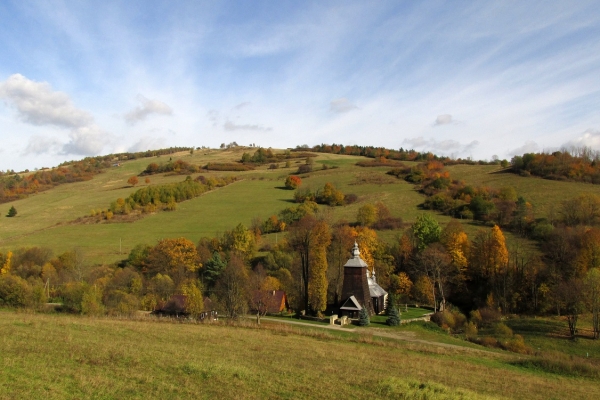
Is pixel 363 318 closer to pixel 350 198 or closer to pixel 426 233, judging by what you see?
pixel 426 233

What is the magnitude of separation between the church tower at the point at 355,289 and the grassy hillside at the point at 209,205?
19.8 m

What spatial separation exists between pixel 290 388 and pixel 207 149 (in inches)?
6195

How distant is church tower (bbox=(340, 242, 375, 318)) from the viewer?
44.2 metres

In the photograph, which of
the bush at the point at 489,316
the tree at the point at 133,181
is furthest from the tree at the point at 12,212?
the bush at the point at 489,316

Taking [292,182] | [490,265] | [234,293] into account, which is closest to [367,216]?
[490,265]

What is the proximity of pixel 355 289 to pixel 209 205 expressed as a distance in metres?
48.4

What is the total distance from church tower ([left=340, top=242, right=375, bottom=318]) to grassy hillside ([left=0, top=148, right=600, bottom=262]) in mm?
19766

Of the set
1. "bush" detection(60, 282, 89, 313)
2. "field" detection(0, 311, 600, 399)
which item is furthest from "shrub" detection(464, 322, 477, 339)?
"bush" detection(60, 282, 89, 313)

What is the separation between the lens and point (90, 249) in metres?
65.8

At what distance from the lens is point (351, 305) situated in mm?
44219

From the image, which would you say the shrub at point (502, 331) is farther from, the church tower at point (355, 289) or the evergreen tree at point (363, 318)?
the church tower at point (355, 289)

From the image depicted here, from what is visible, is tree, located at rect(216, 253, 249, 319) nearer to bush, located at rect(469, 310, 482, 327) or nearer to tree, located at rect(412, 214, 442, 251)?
bush, located at rect(469, 310, 482, 327)

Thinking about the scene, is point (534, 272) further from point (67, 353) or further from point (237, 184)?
point (237, 184)

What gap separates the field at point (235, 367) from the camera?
1430 centimetres
